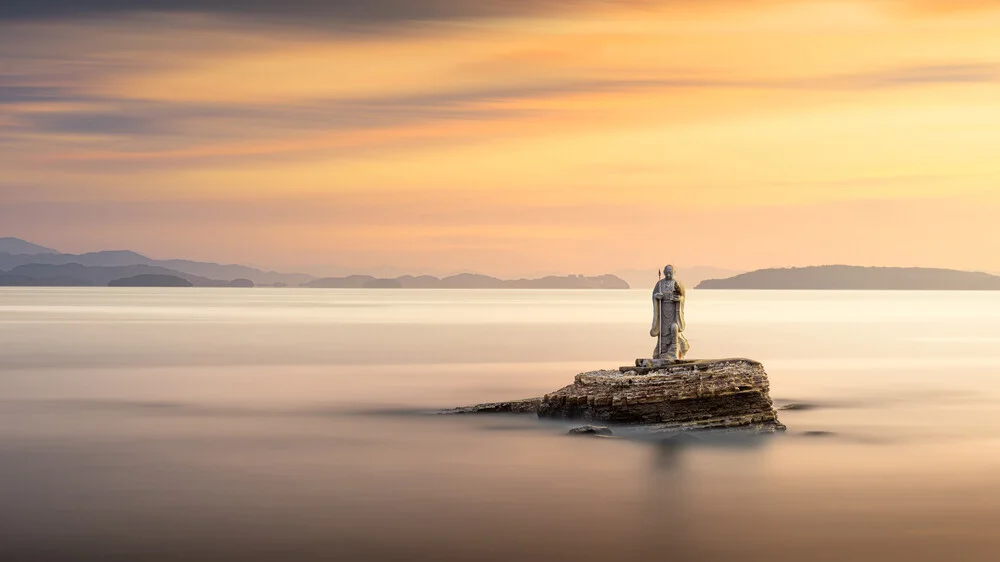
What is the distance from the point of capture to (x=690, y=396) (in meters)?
34.1

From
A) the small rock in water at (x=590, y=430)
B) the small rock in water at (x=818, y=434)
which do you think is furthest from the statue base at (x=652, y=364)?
the small rock in water at (x=818, y=434)

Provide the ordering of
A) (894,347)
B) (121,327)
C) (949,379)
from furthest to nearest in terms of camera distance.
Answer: (121,327) → (894,347) → (949,379)

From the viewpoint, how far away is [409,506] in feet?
82.2

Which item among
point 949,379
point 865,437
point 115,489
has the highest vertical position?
point 949,379

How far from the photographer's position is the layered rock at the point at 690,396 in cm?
3409

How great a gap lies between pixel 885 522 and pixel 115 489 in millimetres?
15994

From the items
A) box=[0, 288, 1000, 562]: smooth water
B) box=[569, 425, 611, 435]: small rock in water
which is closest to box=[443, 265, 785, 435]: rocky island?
box=[569, 425, 611, 435]: small rock in water

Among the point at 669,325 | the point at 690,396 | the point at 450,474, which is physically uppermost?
the point at 669,325

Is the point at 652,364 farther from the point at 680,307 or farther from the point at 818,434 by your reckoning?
the point at 818,434

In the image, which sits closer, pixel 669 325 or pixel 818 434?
pixel 818 434

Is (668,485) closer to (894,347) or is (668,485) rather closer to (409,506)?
(409,506)

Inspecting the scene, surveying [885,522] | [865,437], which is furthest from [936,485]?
[865,437]

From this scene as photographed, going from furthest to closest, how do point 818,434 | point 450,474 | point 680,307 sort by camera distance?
1. point 680,307
2. point 818,434
3. point 450,474

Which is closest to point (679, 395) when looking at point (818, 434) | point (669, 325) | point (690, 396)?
point (690, 396)
